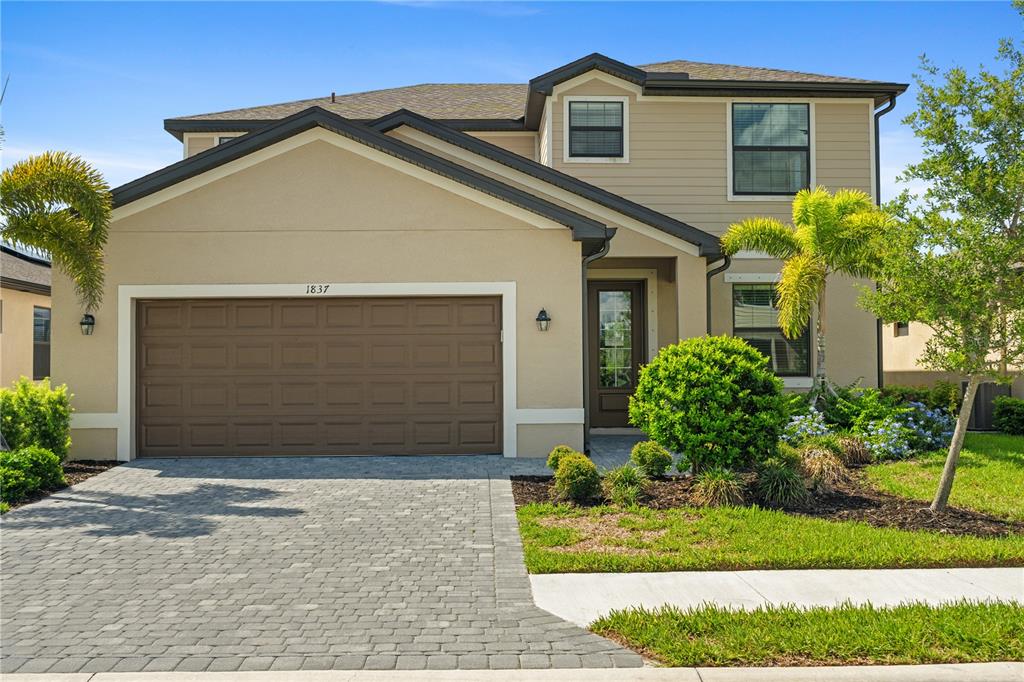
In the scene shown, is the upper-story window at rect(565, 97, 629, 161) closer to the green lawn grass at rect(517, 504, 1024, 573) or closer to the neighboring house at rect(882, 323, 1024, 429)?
the neighboring house at rect(882, 323, 1024, 429)

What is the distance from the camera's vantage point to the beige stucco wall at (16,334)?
738 inches

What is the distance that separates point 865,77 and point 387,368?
38.1ft

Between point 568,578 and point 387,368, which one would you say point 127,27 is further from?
point 568,578

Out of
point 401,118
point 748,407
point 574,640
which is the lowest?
point 574,640

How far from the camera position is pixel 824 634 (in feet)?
16.8

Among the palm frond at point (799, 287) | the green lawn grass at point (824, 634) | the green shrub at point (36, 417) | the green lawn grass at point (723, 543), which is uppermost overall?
the palm frond at point (799, 287)

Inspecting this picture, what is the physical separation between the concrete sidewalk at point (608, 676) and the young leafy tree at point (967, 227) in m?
4.62

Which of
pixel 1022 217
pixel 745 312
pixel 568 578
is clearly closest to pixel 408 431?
pixel 568 578

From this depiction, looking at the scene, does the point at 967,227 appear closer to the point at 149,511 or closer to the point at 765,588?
the point at 765,588

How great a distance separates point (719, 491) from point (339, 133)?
7.51 m

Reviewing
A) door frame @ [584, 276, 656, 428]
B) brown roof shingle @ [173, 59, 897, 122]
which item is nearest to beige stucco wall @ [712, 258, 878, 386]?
door frame @ [584, 276, 656, 428]

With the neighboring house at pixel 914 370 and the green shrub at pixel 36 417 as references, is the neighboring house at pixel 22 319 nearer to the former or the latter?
the green shrub at pixel 36 417

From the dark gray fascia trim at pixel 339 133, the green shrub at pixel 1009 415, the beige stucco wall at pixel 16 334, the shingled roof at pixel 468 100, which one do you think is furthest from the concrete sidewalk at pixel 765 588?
the beige stucco wall at pixel 16 334

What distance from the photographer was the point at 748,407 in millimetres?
9758
